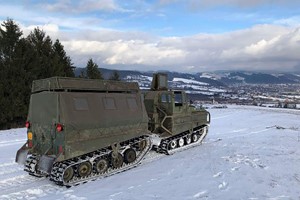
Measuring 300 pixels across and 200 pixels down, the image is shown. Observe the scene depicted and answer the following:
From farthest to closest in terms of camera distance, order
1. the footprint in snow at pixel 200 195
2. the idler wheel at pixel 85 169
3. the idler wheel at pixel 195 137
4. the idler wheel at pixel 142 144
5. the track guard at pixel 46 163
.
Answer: the idler wheel at pixel 195 137
the idler wheel at pixel 142 144
the idler wheel at pixel 85 169
the track guard at pixel 46 163
the footprint in snow at pixel 200 195

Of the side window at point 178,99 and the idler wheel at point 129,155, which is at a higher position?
the side window at point 178,99

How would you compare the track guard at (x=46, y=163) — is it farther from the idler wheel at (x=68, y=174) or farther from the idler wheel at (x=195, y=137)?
the idler wheel at (x=195, y=137)

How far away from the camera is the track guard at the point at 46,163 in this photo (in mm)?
9836

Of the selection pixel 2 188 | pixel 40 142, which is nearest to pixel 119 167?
pixel 40 142

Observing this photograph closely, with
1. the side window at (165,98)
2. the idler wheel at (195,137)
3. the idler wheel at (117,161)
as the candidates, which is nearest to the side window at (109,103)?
the idler wheel at (117,161)

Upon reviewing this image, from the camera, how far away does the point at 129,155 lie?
12.4 meters

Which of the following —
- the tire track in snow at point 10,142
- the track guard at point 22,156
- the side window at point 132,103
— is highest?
the side window at point 132,103

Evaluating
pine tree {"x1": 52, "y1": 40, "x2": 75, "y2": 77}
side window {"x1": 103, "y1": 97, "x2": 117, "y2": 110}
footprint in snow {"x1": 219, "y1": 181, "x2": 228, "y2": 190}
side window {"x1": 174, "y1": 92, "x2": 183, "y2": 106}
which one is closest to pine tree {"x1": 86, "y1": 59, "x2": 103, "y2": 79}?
pine tree {"x1": 52, "y1": 40, "x2": 75, "y2": 77}

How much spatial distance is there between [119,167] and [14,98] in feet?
56.8

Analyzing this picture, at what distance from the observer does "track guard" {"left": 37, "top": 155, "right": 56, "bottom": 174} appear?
9.84 meters

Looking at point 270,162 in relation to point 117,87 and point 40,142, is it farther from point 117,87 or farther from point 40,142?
point 40,142

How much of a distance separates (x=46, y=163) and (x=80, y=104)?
2.11 meters

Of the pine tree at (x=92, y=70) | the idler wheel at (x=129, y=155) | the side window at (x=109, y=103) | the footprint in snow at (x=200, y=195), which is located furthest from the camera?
the pine tree at (x=92, y=70)

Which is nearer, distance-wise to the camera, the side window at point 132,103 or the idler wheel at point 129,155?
the idler wheel at point 129,155
